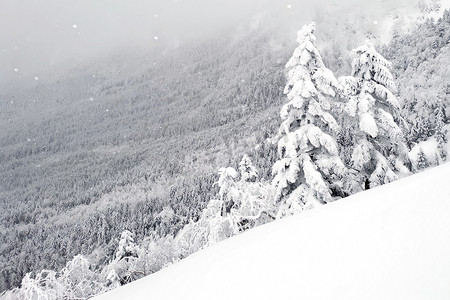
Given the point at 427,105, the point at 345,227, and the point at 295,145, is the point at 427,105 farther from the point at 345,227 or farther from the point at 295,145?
the point at 345,227

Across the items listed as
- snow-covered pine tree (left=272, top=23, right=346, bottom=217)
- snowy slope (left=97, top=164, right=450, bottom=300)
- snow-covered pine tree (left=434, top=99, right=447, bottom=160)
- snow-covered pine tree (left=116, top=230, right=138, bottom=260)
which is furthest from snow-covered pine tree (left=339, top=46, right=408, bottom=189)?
snow-covered pine tree (left=434, top=99, right=447, bottom=160)

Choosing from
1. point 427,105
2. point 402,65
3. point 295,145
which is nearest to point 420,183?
point 295,145

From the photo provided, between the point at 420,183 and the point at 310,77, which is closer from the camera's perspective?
the point at 420,183

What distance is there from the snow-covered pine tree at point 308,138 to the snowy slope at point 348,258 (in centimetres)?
688

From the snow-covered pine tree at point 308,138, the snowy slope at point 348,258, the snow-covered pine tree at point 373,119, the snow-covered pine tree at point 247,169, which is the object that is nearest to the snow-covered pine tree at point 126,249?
the snow-covered pine tree at point 247,169

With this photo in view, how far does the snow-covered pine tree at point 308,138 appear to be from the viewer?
1249 cm

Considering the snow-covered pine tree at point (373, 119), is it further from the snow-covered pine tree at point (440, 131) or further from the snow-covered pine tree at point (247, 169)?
the snow-covered pine tree at point (440, 131)

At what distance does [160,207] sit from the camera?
162500 millimetres

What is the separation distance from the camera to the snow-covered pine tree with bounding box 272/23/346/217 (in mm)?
12492

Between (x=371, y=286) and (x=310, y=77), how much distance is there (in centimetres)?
1038

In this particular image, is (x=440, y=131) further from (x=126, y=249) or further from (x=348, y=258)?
(x=348, y=258)

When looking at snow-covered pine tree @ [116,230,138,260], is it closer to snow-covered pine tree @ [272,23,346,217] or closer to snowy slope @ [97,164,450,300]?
snow-covered pine tree @ [272,23,346,217]

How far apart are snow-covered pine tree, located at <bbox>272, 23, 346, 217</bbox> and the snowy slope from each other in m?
6.88

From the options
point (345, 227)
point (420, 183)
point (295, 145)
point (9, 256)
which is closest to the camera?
point (345, 227)
